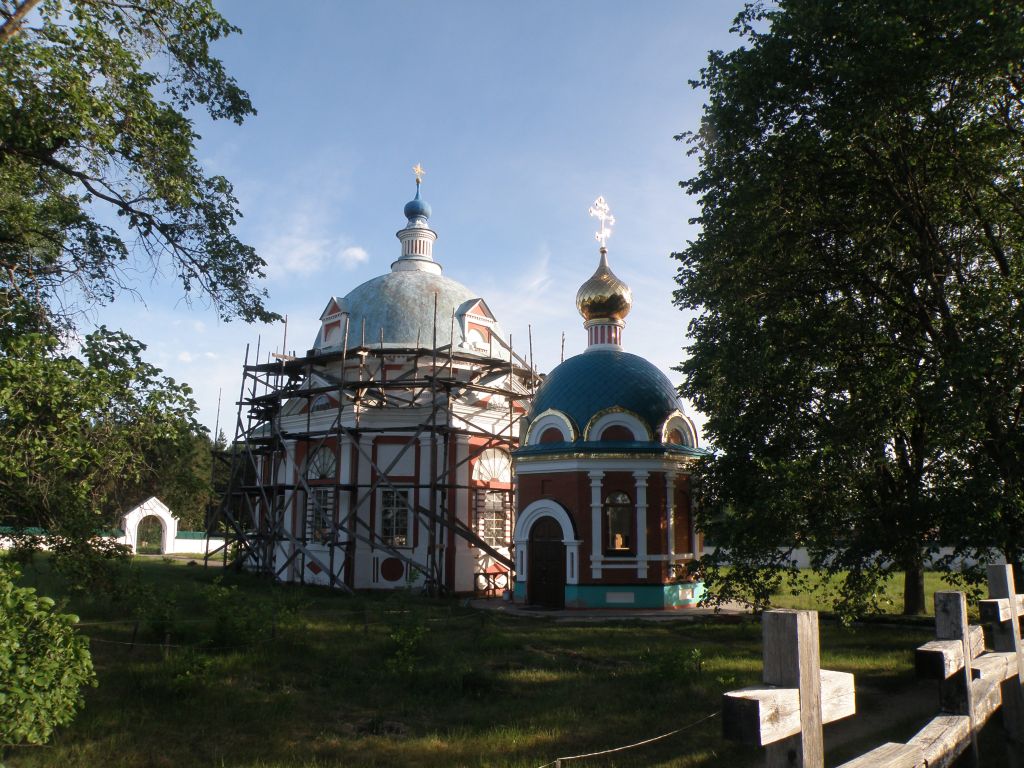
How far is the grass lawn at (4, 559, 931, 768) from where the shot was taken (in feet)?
23.5

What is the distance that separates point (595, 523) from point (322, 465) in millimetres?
8712

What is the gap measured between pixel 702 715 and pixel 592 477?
10.0 metres

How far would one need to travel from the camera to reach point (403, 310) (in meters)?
24.3

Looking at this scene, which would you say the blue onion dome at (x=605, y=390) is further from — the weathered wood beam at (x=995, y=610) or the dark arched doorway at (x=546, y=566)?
the weathered wood beam at (x=995, y=610)

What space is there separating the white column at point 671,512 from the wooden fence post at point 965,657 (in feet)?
44.4

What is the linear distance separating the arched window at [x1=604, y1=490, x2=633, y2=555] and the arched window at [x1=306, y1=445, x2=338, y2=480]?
803 cm

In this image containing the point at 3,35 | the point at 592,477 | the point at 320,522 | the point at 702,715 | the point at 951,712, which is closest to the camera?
the point at 951,712

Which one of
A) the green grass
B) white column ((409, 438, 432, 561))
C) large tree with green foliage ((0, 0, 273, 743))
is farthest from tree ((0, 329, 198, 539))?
white column ((409, 438, 432, 561))

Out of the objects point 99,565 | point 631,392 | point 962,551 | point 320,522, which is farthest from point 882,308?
point 320,522

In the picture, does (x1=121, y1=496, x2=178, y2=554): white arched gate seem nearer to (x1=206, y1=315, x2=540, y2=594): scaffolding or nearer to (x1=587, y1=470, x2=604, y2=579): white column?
(x1=206, y1=315, x2=540, y2=594): scaffolding

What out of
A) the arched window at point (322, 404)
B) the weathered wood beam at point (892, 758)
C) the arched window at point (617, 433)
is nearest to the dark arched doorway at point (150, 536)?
the arched window at point (322, 404)

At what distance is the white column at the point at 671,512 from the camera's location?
18016 millimetres

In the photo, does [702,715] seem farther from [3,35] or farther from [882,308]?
[3,35]

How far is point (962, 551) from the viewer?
35.5 feet
